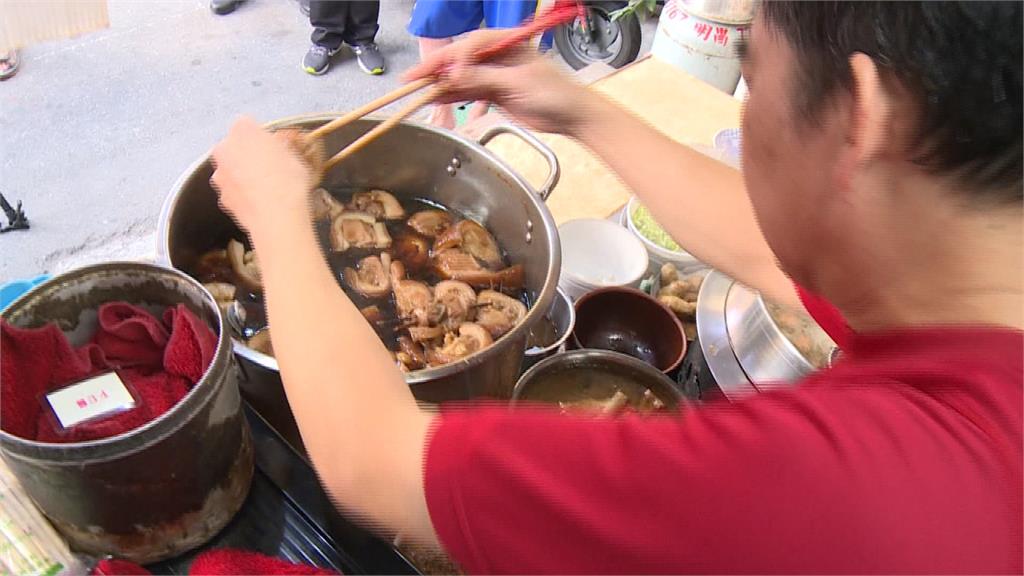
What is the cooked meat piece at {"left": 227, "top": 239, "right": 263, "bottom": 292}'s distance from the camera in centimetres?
135

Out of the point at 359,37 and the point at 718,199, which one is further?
the point at 359,37

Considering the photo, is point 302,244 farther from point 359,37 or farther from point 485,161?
point 359,37

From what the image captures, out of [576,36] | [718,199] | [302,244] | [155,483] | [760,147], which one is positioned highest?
[760,147]

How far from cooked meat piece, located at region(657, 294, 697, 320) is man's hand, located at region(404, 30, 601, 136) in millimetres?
479

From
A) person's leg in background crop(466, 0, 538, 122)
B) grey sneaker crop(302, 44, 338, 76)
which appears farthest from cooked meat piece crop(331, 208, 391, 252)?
grey sneaker crop(302, 44, 338, 76)

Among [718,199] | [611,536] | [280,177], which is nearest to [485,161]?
[718,199]

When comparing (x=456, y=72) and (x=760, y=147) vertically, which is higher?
(x=760, y=147)

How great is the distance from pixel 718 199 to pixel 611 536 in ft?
2.44

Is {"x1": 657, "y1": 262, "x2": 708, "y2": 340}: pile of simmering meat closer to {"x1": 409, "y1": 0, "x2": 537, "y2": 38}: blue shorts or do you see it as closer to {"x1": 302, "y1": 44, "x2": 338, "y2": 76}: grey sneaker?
{"x1": 409, "y1": 0, "x2": 537, "y2": 38}: blue shorts

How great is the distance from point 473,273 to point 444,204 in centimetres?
21

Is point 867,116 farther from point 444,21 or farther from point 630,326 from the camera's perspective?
point 444,21

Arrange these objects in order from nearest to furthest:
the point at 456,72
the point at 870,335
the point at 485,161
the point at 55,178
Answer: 1. the point at 870,335
2. the point at 456,72
3. the point at 485,161
4. the point at 55,178

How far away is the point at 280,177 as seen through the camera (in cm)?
82

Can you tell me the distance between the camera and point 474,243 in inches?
58.5
